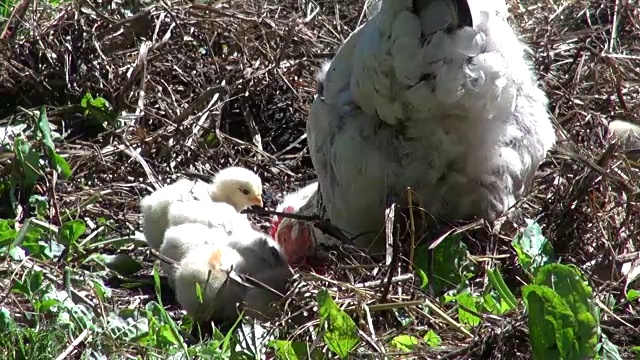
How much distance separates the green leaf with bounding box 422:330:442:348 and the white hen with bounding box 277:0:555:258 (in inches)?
29.2

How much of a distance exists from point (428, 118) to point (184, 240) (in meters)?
0.90

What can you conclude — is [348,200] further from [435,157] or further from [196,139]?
[196,139]

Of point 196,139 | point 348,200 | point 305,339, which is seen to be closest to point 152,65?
point 196,139

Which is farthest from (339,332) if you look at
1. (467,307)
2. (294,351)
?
(467,307)

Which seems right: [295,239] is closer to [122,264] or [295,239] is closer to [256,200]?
[256,200]

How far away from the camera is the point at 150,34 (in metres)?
5.43

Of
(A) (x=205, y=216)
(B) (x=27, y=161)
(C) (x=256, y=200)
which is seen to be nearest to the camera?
(A) (x=205, y=216)

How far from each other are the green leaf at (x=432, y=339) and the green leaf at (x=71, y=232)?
1464mm

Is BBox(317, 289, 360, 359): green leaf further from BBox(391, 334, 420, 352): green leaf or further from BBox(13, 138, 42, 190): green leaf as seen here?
BBox(13, 138, 42, 190): green leaf

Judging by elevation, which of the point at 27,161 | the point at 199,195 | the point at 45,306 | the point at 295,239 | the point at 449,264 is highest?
the point at 45,306

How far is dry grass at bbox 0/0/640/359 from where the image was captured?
3.95 m

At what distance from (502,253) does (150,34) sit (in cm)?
236

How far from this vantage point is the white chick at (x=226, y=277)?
3.44 meters

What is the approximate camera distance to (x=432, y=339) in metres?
3.06
